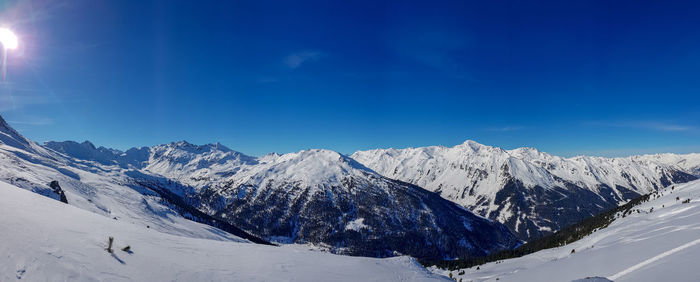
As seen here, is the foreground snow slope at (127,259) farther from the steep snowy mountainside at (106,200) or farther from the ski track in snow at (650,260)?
the steep snowy mountainside at (106,200)

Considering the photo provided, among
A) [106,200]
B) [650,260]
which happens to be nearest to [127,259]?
[650,260]

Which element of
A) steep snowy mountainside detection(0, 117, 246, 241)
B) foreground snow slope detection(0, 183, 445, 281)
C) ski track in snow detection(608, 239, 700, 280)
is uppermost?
steep snowy mountainside detection(0, 117, 246, 241)

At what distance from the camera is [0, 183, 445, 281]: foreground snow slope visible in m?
8.13

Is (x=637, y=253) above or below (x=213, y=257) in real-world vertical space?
below

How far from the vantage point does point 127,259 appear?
33.3ft

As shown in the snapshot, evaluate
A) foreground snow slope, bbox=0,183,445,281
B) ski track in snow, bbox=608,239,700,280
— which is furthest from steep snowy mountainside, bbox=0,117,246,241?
ski track in snow, bbox=608,239,700,280

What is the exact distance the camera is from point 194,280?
9875 mm

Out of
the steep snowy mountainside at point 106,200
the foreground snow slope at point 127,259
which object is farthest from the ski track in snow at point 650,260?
the steep snowy mountainside at point 106,200

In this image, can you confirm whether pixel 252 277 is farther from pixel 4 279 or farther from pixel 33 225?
pixel 33 225

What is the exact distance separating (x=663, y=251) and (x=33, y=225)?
23.8 meters

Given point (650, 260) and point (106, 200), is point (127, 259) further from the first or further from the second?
point (106, 200)

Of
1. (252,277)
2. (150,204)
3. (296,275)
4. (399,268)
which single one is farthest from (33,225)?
(150,204)

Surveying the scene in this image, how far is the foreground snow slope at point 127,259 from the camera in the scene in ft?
26.7

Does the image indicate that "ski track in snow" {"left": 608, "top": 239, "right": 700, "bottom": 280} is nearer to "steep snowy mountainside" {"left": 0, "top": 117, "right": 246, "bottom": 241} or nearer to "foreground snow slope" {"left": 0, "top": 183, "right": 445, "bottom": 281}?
"foreground snow slope" {"left": 0, "top": 183, "right": 445, "bottom": 281}
